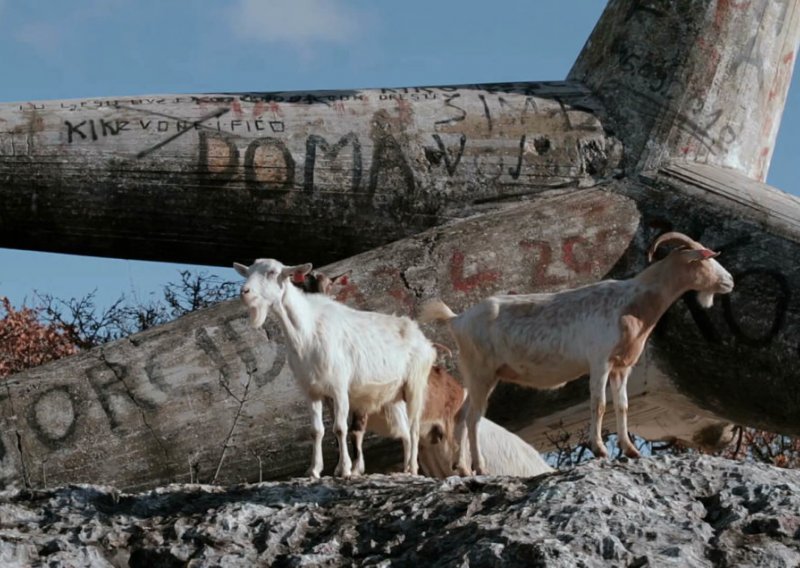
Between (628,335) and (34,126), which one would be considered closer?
(628,335)

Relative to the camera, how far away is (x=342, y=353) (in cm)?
979

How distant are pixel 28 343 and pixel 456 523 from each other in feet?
33.4

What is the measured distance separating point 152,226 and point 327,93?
6.00ft

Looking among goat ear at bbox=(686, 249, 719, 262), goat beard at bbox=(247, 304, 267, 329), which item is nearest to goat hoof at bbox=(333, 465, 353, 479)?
goat beard at bbox=(247, 304, 267, 329)

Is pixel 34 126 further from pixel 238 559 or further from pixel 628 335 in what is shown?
pixel 238 559

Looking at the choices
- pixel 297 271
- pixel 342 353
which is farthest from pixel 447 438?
pixel 297 271

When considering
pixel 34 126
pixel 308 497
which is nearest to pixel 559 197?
pixel 34 126

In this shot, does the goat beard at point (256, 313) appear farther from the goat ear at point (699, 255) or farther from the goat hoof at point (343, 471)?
the goat ear at point (699, 255)

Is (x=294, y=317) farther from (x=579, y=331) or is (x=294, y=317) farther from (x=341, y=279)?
(x=341, y=279)

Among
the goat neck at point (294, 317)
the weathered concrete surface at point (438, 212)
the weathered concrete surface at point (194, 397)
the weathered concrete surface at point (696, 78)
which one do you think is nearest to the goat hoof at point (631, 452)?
the goat neck at point (294, 317)

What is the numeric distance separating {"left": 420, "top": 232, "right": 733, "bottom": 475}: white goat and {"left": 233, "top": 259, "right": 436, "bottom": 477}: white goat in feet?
1.53

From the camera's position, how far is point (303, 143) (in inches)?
552

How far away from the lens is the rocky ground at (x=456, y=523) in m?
7.14

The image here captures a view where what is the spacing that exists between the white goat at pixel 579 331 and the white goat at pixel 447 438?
46.5 inches
